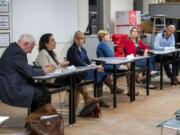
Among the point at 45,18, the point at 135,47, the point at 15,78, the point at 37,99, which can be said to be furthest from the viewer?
the point at 45,18

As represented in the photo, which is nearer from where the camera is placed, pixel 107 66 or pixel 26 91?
pixel 26 91

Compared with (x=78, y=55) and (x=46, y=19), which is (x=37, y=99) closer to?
(x=78, y=55)

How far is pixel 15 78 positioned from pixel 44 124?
0.67m

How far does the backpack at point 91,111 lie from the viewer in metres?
5.78

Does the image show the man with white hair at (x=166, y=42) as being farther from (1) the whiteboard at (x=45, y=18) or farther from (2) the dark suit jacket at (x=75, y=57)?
(2) the dark suit jacket at (x=75, y=57)

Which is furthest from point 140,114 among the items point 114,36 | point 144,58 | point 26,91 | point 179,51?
point 114,36

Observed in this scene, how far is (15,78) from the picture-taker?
16.1ft

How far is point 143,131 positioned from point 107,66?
5.67 feet

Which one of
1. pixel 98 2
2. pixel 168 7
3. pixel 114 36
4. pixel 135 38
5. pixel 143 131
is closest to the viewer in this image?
pixel 143 131

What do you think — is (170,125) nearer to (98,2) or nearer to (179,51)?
(179,51)

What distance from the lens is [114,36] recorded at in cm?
994

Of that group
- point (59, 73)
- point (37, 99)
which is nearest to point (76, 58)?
point (59, 73)

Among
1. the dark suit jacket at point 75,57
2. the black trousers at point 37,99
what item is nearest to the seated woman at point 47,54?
the dark suit jacket at point 75,57

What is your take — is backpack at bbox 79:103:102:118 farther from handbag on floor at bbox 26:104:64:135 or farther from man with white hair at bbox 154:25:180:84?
man with white hair at bbox 154:25:180:84
